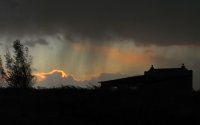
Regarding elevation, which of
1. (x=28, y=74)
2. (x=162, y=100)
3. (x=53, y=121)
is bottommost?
(x=53, y=121)

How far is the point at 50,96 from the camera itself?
2784 cm

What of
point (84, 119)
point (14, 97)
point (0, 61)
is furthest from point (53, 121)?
point (0, 61)

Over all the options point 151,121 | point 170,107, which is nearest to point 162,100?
point 170,107

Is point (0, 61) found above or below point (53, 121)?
above

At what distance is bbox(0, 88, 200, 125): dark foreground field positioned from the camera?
75.9ft

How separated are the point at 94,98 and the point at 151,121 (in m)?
4.37

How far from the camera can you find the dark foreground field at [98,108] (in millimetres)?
23125

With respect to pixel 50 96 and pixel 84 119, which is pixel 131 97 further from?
pixel 50 96

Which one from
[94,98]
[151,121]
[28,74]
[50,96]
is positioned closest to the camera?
[151,121]

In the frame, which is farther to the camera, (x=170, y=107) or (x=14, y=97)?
(x=14, y=97)

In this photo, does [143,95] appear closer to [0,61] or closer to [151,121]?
[151,121]

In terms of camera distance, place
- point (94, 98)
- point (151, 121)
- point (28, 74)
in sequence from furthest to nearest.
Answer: point (28, 74) < point (94, 98) < point (151, 121)

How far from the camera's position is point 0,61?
246 ft

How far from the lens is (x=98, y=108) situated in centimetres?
2444
